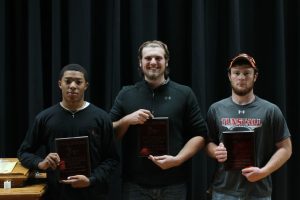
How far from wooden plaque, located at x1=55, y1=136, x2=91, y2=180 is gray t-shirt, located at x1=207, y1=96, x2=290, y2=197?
82 centimetres

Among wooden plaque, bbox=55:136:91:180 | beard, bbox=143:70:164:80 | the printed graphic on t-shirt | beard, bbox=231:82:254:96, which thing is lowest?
wooden plaque, bbox=55:136:91:180

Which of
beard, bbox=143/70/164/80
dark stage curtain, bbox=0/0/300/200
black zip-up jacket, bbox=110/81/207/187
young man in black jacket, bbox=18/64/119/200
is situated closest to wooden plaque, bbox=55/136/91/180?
young man in black jacket, bbox=18/64/119/200

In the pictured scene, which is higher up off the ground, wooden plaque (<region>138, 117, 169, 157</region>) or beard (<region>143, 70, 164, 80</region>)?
beard (<region>143, 70, 164, 80</region>)

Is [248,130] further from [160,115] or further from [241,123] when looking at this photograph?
[160,115]

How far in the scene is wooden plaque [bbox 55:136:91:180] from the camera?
2.43m

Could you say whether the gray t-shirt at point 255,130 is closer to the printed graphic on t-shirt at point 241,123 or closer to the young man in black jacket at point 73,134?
the printed graphic on t-shirt at point 241,123

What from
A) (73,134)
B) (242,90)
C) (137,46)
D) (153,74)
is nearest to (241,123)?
(242,90)

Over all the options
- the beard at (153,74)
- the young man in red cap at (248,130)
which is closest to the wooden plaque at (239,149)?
the young man in red cap at (248,130)

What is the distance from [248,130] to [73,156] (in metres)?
1.04

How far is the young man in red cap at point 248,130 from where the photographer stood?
2.50 meters

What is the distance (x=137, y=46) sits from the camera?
11.0 feet

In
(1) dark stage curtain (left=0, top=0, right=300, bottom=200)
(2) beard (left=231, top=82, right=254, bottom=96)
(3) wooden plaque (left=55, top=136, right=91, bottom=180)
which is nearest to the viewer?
(3) wooden plaque (left=55, top=136, right=91, bottom=180)

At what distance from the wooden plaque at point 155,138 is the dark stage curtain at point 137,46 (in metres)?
0.87

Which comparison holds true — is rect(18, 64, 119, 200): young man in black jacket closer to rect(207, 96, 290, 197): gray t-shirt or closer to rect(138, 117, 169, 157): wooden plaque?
rect(138, 117, 169, 157): wooden plaque
